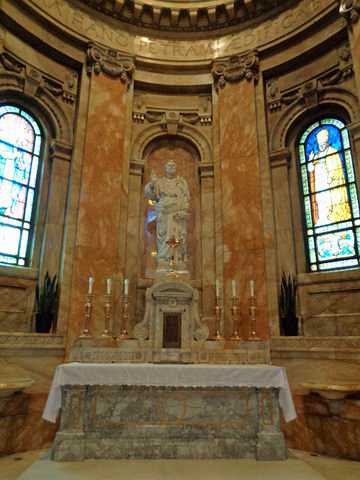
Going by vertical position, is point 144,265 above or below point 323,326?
above

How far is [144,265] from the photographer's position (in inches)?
364

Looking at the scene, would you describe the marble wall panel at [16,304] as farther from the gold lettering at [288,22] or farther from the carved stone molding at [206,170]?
the gold lettering at [288,22]

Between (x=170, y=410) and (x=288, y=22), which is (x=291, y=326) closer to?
(x=170, y=410)

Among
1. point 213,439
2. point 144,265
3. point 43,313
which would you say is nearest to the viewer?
point 213,439

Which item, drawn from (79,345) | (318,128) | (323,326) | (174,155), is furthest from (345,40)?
(79,345)

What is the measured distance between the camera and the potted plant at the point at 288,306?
764cm

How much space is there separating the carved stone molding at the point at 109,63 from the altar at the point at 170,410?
7.26 m

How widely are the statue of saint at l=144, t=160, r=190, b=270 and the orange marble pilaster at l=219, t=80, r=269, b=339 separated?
1.44 metres

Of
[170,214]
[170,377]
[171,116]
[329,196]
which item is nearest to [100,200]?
[170,214]

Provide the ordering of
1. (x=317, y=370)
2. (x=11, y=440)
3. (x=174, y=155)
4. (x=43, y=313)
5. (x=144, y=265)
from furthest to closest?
(x=174, y=155)
(x=144, y=265)
(x=43, y=313)
(x=317, y=370)
(x=11, y=440)

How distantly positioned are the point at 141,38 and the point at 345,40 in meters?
5.31

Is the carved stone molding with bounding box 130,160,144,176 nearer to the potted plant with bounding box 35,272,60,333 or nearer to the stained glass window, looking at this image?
the potted plant with bounding box 35,272,60,333

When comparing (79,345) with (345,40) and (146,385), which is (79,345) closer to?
(146,385)

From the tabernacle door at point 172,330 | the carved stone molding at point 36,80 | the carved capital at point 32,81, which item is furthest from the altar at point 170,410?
the carved stone molding at point 36,80
